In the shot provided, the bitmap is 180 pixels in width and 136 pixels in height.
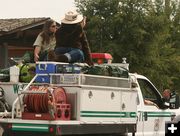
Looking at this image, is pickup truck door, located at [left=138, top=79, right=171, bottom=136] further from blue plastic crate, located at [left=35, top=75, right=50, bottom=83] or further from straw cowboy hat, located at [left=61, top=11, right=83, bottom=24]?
blue plastic crate, located at [left=35, top=75, right=50, bottom=83]

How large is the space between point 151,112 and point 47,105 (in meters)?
3.47

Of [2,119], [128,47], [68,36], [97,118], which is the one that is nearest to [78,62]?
[68,36]

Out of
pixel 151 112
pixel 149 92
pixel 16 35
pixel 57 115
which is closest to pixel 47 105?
pixel 57 115

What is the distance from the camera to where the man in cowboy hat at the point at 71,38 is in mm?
9289

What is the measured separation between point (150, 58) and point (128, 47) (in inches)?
65.2

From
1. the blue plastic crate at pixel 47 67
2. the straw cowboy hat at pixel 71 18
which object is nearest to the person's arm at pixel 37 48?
the straw cowboy hat at pixel 71 18

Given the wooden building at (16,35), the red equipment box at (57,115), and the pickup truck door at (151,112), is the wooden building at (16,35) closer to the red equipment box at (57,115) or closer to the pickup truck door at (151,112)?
the pickup truck door at (151,112)

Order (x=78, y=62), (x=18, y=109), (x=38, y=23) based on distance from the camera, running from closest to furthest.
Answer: (x=18, y=109) → (x=78, y=62) → (x=38, y=23)

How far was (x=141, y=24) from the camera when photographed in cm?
2797

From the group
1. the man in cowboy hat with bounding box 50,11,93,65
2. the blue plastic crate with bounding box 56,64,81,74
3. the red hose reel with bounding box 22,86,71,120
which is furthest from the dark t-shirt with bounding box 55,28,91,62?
the red hose reel with bounding box 22,86,71,120

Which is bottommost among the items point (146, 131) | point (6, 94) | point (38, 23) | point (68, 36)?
point (146, 131)

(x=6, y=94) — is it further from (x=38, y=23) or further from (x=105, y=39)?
(x=105, y=39)

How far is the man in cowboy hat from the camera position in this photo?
30.5 ft

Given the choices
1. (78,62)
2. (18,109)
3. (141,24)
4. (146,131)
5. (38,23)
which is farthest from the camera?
(141,24)
